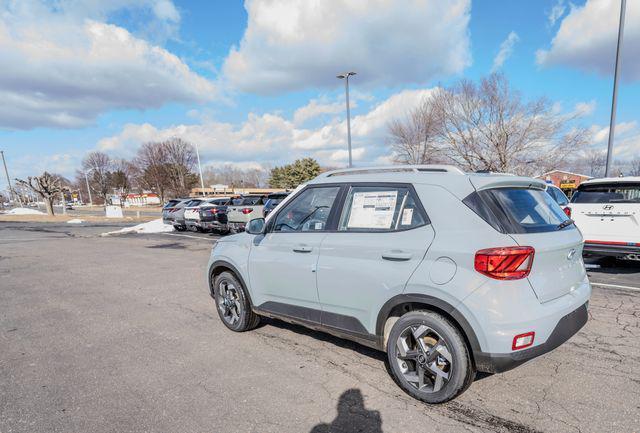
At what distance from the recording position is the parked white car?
6.07 meters

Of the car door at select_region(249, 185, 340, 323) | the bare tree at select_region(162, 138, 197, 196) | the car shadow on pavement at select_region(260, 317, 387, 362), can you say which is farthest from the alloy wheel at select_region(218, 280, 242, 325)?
the bare tree at select_region(162, 138, 197, 196)

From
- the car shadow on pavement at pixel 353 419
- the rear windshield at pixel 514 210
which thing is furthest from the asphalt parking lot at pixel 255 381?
the rear windshield at pixel 514 210

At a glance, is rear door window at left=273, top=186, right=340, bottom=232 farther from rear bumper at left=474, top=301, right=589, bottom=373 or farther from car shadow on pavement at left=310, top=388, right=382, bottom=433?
rear bumper at left=474, top=301, right=589, bottom=373

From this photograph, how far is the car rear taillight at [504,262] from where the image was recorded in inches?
92.8

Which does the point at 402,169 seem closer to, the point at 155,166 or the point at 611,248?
the point at 611,248

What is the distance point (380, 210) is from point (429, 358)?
1.22 m

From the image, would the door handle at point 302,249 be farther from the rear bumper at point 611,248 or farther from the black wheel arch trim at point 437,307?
the rear bumper at point 611,248

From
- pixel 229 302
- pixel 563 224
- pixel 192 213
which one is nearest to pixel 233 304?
pixel 229 302

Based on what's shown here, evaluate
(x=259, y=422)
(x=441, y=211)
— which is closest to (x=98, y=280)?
(x=259, y=422)

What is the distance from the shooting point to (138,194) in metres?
81.8

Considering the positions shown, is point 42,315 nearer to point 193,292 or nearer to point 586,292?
point 193,292

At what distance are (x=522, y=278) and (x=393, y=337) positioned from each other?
1.06 m

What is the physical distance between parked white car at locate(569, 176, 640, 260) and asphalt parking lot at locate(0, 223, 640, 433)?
123 centimetres

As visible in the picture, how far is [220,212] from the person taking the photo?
49.7ft
